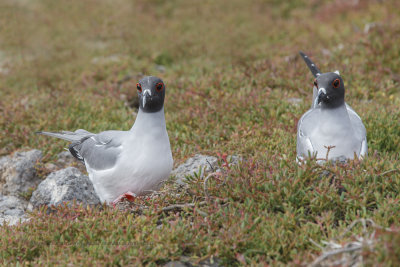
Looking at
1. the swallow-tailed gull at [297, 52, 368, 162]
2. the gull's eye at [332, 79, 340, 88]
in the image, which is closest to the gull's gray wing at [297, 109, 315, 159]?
the swallow-tailed gull at [297, 52, 368, 162]

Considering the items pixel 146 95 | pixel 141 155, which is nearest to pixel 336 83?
pixel 146 95

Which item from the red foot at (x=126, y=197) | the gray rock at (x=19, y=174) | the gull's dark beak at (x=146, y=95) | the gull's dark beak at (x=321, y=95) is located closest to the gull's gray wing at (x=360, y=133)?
the gull's dark beak at (x=321, y=95)

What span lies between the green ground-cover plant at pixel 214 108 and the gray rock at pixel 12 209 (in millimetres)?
880

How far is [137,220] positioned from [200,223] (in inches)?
23.8

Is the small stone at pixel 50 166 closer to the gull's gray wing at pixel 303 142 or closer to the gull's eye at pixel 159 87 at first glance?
the gull's eye at pixel 159 87

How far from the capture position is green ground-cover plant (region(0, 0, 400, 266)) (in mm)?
4348

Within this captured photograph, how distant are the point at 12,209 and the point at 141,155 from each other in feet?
6.87

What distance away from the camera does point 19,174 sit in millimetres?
6977

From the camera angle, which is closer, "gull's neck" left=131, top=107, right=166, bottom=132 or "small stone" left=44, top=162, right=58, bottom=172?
"gull's neck" left=131, top=107, right=166, bottom=132

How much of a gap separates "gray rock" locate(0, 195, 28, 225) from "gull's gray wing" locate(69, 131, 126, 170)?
0.99 m

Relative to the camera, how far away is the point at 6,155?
783 cm

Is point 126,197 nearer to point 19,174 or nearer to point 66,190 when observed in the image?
point 66,190

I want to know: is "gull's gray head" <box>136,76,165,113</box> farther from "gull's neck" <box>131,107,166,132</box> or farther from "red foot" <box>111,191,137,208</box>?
"red foot" <box>111,191,137,208</box>

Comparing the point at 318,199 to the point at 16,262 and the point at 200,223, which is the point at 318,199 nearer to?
the point at 200,223
